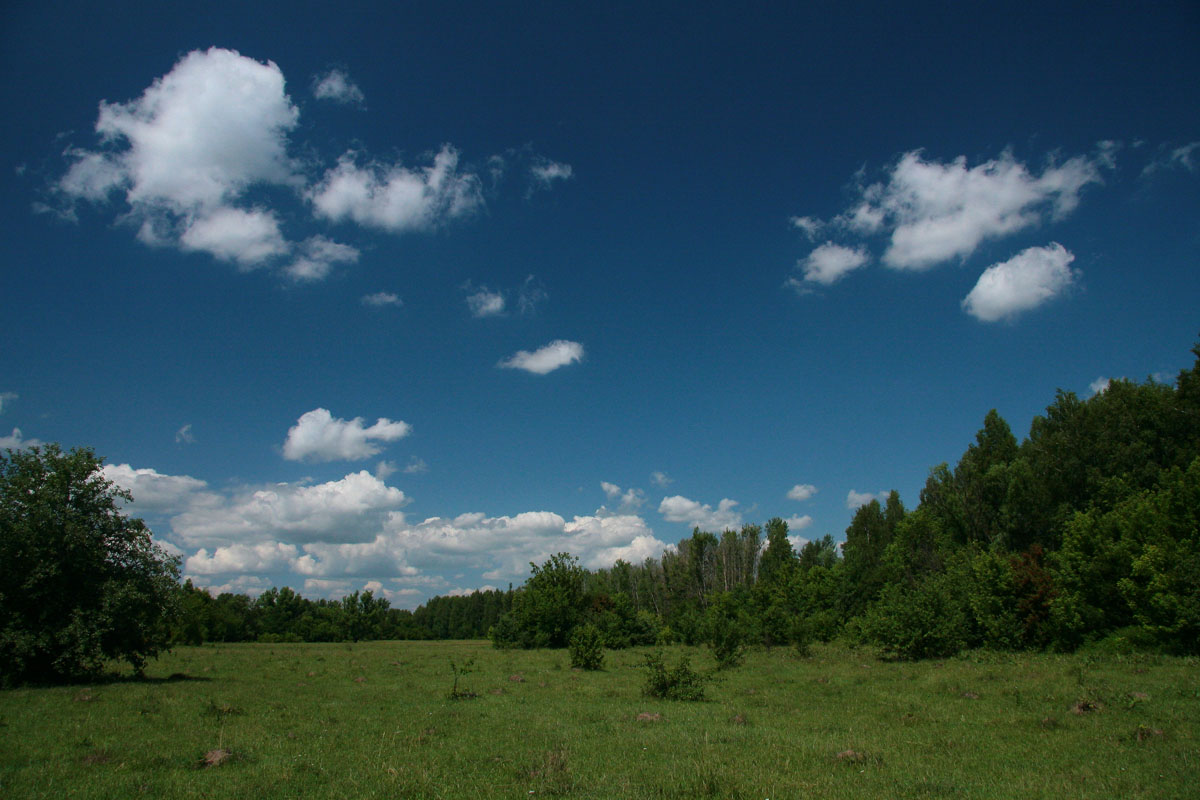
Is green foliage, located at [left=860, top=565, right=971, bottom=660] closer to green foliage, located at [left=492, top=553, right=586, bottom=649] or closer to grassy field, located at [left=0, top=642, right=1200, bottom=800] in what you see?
grassy field, located at [left=0, top=642, right=1200, bottom=800]

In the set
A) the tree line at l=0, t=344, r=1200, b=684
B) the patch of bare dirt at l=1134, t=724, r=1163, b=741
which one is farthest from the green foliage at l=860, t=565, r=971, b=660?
the patch of bare dirt at l=1134, t=724, r=1163, b=741

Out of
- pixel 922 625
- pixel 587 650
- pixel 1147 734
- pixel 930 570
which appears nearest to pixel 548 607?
pixel 587 650

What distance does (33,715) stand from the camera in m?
17.0

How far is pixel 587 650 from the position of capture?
34.6 m

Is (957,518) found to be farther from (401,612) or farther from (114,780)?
(401,612)

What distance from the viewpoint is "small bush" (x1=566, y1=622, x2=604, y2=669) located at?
113 feet

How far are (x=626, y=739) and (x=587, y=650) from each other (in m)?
21.5

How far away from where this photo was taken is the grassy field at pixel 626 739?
1011 centimetres

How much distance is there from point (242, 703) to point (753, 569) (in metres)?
84.9

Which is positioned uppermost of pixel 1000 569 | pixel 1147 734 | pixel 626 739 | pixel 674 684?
pixel 1000 569

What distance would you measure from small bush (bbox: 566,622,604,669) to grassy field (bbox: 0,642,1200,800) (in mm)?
8933

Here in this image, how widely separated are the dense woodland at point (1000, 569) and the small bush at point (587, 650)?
7041mm

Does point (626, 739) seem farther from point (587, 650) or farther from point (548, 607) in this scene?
point (548, 607)

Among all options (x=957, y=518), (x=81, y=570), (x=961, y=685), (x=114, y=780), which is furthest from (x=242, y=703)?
(x=957, y=518)
